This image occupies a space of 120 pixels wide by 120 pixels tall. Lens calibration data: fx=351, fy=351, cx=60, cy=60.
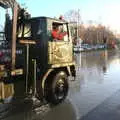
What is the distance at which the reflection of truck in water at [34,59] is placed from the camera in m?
9.12

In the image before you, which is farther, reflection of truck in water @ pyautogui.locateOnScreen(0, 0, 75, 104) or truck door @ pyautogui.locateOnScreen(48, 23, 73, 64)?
truck door @ pyautogui.locateOnScreen(48, 23, 73, 64)

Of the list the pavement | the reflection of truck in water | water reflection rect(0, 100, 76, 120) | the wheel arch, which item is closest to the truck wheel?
the reflection of truck in water

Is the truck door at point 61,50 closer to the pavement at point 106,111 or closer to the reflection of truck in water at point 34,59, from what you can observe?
the reflection of truck in water at point 34,59

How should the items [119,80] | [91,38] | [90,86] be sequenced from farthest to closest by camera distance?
1. [91,38]
2. [119,80]
3. [90,86]

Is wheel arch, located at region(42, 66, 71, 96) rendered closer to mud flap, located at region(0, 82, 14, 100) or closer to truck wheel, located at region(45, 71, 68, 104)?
truck wheel, located at region(45, 71, 68, 104)

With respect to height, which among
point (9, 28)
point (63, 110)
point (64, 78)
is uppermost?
point (9, 28)

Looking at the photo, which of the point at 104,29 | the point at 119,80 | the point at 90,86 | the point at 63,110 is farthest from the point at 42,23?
the point at 104,29

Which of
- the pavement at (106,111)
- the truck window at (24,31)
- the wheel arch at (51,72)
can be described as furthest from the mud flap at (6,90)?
the truck window at (24,31)

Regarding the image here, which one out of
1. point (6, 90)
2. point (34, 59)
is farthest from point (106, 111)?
point (6, 90)

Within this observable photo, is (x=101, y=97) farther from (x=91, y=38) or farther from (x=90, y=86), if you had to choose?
(x=91, y=38)

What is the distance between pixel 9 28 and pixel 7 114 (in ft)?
9.93

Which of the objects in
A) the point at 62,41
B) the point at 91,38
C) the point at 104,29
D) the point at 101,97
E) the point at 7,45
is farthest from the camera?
the point at 104,29

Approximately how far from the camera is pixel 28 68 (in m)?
9.67

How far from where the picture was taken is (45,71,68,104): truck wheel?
1024 cm
